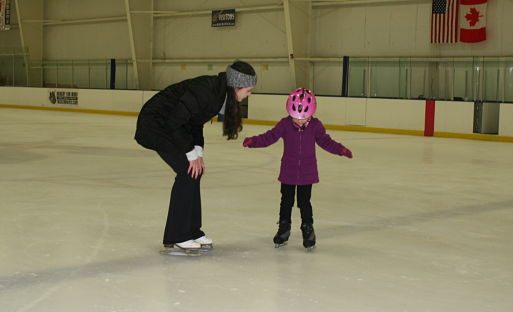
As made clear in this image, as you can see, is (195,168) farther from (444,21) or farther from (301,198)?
(444,21)

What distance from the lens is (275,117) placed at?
2094 cm

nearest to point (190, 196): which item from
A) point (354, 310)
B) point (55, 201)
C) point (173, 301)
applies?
point (173, 301)

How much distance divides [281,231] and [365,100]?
14.6 meters

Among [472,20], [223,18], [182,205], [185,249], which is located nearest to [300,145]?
[182,205]

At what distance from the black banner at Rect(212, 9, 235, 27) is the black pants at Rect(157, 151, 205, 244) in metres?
19.7

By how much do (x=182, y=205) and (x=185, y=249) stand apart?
0.96 feet

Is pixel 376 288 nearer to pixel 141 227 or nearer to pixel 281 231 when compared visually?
pixel 281 231

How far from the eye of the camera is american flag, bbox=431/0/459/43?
18484 millimetres

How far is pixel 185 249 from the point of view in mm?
4371

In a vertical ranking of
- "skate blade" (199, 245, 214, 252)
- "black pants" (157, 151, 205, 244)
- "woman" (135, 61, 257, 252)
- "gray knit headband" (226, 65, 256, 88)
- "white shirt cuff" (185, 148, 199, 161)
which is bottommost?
"skate blade" (199, 245, 214, 252)

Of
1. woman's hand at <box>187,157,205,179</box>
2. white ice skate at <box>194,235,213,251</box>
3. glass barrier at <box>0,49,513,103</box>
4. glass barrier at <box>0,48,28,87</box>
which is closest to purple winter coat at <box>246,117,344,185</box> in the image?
woman's hand at <box>187,157,205,179</box>

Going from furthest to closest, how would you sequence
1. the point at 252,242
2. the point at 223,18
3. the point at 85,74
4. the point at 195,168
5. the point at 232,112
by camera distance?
the point at 85,74, the point at 223,18, the point at 252,242, the point at 195,168, the point at 232,112

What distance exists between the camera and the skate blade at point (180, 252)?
4355mm

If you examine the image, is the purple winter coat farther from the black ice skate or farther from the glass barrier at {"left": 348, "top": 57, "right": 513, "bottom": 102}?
the glass barrier at {"left": 348, "top": 57, "right": 513, "bottom": 102}
